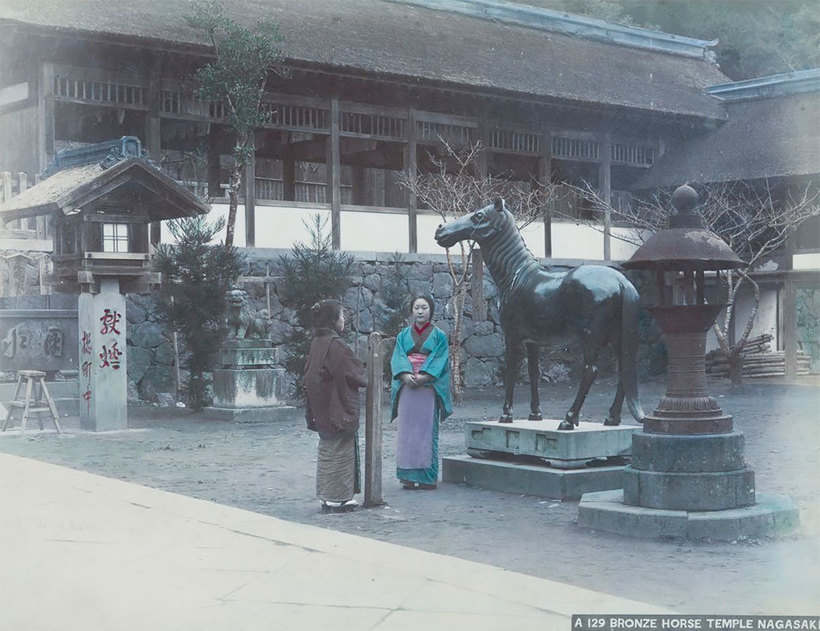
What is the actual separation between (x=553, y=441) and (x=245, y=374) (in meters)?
7.23

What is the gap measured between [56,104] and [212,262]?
3.61 m

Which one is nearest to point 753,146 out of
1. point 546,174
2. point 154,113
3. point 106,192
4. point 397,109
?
point 546,174

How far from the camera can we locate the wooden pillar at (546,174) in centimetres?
2170

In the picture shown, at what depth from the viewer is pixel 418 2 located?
901 inches

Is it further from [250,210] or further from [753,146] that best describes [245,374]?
[753,146]

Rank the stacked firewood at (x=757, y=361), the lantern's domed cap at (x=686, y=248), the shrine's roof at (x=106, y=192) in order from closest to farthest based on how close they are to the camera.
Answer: the lantern's domed cap at (x=686, y=248) → the shrine's roof at (x=106, y=192) → the stacked firewood at (x=757, y=361)

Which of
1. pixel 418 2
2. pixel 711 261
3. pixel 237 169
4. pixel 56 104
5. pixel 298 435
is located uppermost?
pixel 418 2

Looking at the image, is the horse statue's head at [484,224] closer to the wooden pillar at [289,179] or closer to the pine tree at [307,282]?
the pine tree at [307,282]

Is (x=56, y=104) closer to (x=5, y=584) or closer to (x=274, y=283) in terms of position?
(x=274, y=283)

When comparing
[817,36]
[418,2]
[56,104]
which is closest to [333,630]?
[56,104]

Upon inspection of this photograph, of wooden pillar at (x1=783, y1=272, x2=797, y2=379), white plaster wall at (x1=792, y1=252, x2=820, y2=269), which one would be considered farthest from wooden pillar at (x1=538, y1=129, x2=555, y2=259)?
white plaster wall at (x1=792, y1=252, x2=820, y2=269)

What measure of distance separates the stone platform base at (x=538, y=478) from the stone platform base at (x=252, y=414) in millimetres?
6082

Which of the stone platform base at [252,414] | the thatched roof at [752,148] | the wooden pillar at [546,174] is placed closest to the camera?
the stone platform base at [252,414]

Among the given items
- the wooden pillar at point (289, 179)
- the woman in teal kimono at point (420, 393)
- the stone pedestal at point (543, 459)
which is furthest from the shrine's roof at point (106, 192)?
the wooden pillar at point (289, 179)
